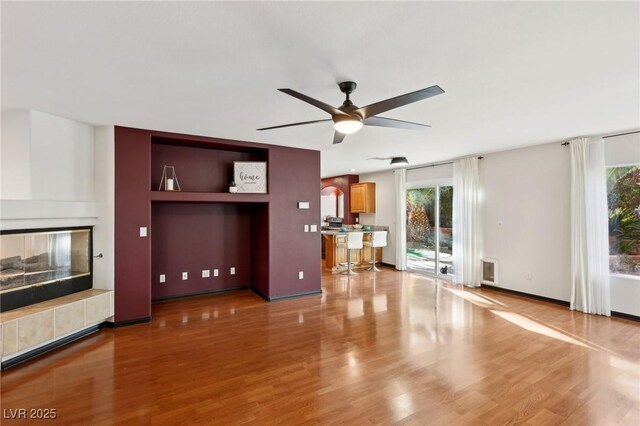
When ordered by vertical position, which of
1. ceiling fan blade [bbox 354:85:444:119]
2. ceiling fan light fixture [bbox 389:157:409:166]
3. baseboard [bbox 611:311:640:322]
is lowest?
baseboard [bbox 611:311:640:322]

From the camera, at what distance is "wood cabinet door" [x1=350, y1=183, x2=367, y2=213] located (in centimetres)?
843

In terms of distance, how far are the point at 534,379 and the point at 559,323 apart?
5.98ft

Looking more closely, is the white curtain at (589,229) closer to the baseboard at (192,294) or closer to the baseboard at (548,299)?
the baseboard at (548,299)

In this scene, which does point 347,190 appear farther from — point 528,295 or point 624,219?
point 624,219

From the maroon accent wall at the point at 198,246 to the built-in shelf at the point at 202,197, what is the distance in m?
0.66

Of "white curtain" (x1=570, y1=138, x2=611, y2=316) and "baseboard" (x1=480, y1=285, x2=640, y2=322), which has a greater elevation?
"white curtain" (x1=570, y1=138, x2=611, y2=316)

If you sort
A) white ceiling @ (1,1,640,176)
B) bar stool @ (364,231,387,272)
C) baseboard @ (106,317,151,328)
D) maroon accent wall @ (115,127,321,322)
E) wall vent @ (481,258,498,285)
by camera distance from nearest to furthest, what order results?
white ceiling @ (1,1,640,176) < baseboard @ (106,317,151,328) < maroon accent wall @ (115,127,321,322) < wall vent @ (481,258,498,285) < bar stool @ (364,231,387,272)

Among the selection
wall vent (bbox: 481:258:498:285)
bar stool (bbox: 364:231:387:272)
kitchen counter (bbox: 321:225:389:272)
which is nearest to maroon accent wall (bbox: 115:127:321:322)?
kitchen counter (bbox: 321:225:389:272)

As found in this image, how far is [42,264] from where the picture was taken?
3.30 m

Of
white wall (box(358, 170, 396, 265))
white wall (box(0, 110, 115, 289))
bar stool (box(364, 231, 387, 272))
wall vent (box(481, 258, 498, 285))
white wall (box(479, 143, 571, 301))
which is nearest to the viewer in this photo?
white wall (box(0, 110, 115, 289))

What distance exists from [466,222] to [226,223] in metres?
4.61

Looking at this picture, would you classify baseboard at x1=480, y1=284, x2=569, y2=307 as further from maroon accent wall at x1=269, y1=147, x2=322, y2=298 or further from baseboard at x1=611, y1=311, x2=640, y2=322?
maroon accent wall at x1=269, y1=147, x2=322, y2=298

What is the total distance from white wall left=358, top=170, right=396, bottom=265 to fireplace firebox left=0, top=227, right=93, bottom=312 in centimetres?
631

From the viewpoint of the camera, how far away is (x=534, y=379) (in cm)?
260
